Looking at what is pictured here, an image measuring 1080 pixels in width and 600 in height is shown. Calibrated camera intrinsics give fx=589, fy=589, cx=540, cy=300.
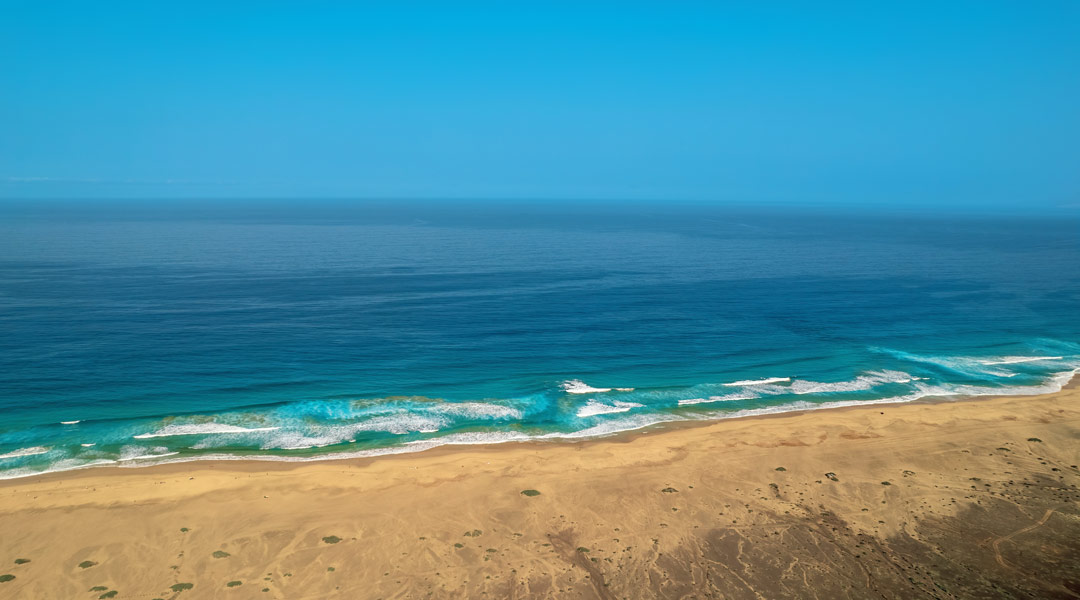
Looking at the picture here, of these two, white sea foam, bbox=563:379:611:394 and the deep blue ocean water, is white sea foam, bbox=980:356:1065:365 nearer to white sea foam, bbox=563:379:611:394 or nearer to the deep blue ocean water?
the deep blue ocean water

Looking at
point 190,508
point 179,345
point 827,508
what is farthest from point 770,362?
point 179,345

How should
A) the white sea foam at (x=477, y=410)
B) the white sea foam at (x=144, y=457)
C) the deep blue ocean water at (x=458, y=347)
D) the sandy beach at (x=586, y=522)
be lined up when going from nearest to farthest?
the sandy beach at (x=586, y=522), the white sea foam at (x=144, y=457), the deep blue ocean water at (x=458, y=347), the white sea foam at (x=477, y=410)

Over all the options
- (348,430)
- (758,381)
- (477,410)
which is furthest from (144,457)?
(758,381)

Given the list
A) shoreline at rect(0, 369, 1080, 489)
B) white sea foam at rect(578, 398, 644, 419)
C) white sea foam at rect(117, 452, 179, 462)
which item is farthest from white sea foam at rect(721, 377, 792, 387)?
white sea foam at rect(117, 452, 179, 462)

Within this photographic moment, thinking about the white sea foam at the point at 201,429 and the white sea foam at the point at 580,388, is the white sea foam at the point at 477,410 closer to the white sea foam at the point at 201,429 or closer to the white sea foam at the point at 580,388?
Result: the white sea foam at the point at 580,388

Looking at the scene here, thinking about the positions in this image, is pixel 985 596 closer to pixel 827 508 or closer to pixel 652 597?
pixel 827 508

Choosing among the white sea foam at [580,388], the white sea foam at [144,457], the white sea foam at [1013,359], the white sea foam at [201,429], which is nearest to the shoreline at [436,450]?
A: the white sea foam at [144,457]
